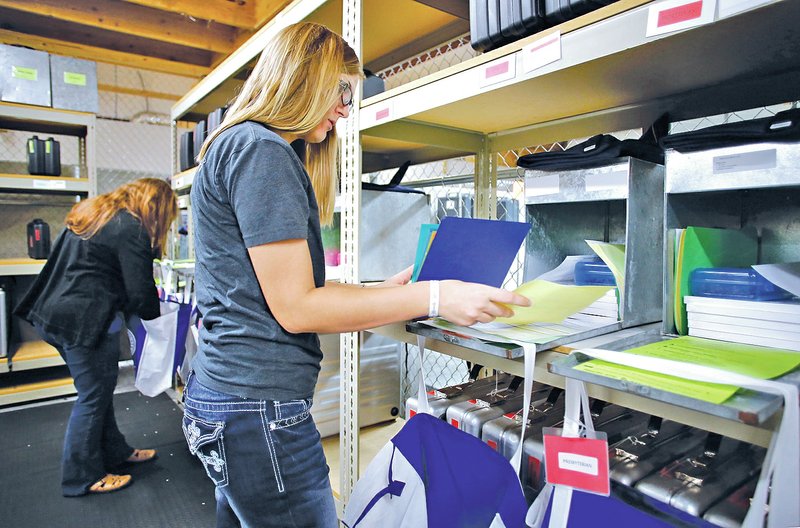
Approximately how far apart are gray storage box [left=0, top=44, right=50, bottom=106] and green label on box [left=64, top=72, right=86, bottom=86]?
11 cm

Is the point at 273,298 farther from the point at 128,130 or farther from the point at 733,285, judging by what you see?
the point at 128,130

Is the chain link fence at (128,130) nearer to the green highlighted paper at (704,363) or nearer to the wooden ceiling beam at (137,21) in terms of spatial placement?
the wooden ceiling beam at (137,21)

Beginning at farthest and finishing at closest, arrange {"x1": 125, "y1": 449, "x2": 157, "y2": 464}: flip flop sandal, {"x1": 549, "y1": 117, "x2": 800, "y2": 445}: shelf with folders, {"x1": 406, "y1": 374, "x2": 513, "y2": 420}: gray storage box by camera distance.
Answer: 1. {"x1": 125, "y1": 449, "x2": 157, "y2": 464}: flip flop sandal
2. {"x1": 406, "y1": 374, "x2": 513, "y2": 420}: gray storage box
3. {"x1": 549, "y1": 117, "x2": 800, "y2": 445}: shelf with folders

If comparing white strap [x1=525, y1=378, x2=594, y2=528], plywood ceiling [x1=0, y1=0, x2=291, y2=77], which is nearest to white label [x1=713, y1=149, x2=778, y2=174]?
white strap [x1=525, y1=378, x2=594, y2=528]

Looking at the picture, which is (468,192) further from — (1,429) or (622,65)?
(1,429)

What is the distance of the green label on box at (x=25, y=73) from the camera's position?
319 cm

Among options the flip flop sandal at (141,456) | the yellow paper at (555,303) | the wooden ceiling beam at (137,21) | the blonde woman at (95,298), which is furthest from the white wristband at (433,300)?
the wooden ceiling beam at (137,21)

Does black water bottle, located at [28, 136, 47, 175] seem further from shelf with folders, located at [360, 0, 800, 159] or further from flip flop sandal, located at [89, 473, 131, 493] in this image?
shelf with folders, located at [360, 0, 800, 159]

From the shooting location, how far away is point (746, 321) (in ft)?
2.39

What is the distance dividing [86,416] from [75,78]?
8.45 ft

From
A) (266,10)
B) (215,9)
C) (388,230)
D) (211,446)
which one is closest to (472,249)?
(211,446)

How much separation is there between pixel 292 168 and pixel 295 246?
132mm

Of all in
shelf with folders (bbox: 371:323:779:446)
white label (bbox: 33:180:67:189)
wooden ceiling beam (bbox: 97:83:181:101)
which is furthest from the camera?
wooden ceiling beam (bbox: 97:83:181:101)

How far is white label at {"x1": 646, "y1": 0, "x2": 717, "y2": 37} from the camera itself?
2.04 feet
